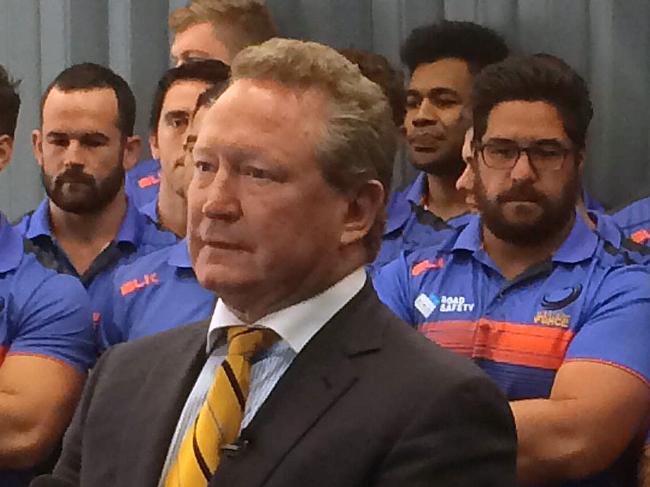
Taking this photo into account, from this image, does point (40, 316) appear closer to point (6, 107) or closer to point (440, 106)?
point (6, 107)

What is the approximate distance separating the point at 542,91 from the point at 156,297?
92 centimetres

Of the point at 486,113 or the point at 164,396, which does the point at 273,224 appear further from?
the point at 486,113

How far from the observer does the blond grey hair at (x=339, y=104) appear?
1480 millimetres

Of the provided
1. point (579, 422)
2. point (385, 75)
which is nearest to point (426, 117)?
→ point (385, 75)

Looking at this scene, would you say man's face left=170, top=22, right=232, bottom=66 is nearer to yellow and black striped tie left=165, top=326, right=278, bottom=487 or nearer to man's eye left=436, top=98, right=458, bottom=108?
man's eye left=436, top=98, right=458, bottom=108

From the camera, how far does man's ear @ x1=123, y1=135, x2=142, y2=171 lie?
322 centimetres

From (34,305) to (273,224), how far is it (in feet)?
4.04

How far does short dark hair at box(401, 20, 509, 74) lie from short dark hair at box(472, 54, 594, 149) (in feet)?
1.89

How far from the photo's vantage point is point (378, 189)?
1.53 meters

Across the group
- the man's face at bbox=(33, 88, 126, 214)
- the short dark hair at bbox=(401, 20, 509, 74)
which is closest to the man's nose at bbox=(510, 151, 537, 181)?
the short dark hair at bbox=(401, 20, 509, 74)

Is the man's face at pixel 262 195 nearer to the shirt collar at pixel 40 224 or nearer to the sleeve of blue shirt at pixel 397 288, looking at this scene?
the sleeve of blue shirt at pixel 397 288

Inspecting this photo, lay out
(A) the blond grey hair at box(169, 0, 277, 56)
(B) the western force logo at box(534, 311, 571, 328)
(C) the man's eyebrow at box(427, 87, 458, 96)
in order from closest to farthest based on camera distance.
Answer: (B) the western force logo at box(534, 311, 571, 328) → (C) the man's eyebrow at box(427, 87, 458, 96) → (A) the blond grey hair at box(169, 0, 277, 56)

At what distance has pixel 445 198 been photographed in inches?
125

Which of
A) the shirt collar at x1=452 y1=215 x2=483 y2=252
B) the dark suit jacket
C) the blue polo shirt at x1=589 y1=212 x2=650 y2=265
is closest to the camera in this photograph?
the dark suit jacket
